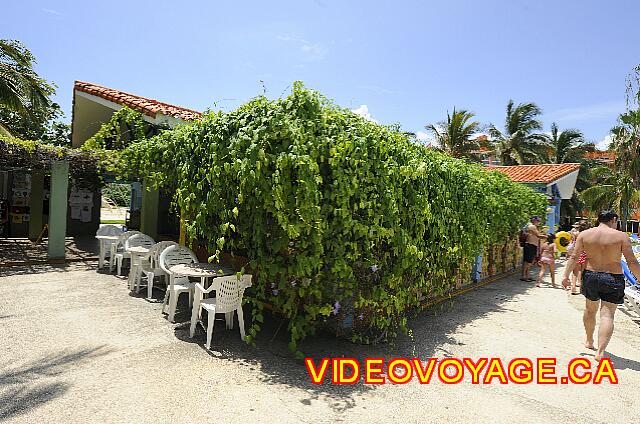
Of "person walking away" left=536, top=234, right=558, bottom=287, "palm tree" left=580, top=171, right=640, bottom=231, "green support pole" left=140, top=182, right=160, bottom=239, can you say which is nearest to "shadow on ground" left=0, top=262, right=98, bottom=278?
"green support pole" left=140, top=182, right=160, bottom=239

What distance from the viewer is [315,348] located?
4.59m

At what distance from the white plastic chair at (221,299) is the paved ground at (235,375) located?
25 centimetres

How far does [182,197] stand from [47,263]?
6.11m

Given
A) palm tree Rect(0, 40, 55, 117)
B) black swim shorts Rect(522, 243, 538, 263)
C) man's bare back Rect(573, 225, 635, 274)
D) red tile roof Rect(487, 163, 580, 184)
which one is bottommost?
black swim shorts Rect(522, 243, 538, 263)

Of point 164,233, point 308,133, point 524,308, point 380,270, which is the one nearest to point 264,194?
point 308,133

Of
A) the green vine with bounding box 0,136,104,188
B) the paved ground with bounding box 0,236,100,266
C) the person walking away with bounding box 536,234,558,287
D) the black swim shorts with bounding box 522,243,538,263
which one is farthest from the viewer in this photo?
the black swim shorts with bounding box 522,243,538,263

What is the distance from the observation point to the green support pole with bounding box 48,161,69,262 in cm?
921

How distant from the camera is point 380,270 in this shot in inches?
182

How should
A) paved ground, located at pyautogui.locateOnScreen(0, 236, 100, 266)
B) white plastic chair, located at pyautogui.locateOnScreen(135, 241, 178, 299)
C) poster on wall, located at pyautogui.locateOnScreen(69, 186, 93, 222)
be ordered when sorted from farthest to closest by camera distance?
poster on wall, located at pyautogui.locateOnScreen(69, 186, 93, 222), paved ground, located at pyautogui.locateOnScreen(0, 236, 100, 266), white plastic chair, located at pyautogui.locateOnScreen(135, 241, 178, 299)

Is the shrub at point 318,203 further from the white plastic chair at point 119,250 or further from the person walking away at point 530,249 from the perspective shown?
the person walking away at point 530,249

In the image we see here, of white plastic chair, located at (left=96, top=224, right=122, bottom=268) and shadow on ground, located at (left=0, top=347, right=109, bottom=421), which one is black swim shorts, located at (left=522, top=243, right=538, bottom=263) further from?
white plastic chair, located at (left=96, top=224, right=122, bottom=268)

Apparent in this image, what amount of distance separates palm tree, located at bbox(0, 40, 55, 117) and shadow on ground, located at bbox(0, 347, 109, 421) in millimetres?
10578

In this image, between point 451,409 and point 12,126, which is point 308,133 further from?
point 12,126

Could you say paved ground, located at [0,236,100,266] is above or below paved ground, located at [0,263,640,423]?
above
